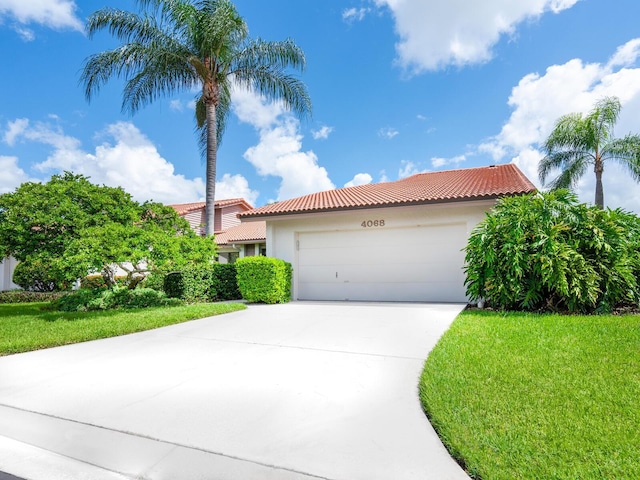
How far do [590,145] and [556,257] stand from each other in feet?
51.3

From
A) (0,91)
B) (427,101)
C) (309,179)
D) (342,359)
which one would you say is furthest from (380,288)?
(0,91)

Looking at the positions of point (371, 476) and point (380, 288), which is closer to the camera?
point (371, 476)

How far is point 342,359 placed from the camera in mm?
4527

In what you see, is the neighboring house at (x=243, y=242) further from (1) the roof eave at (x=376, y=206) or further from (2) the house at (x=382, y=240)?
(2) the house at (x=382, y=240)

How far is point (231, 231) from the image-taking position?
24062 millimetres

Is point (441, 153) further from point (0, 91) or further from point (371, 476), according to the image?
point (0, 91)

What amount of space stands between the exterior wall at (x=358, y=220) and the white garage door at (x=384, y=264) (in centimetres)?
20

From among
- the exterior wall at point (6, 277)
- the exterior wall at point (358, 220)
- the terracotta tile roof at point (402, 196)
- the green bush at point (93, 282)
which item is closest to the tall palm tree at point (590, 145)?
the terracotta tile roof at point (402, 196)

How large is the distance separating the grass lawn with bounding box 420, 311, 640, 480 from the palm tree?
10.5 meters

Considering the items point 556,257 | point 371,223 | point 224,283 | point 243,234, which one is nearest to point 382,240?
point 371,223

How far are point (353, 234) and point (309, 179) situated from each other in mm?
10168

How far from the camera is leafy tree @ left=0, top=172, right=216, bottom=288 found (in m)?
8.12

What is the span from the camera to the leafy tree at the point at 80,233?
8.12 meters

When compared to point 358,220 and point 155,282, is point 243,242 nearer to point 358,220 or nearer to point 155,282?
point 155,282
